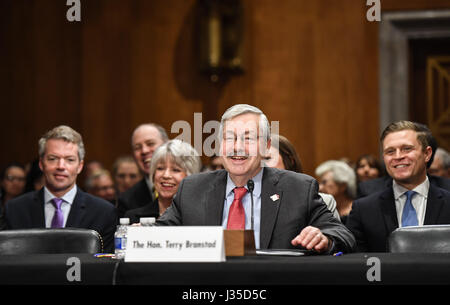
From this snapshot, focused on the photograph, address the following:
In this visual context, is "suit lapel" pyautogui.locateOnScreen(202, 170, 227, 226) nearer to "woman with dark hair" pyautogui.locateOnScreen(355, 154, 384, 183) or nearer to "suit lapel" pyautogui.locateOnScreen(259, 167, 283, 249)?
"suit lapel" pyautogui.locateOnScreen(259, 167, 283, 249)

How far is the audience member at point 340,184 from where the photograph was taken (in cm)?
546

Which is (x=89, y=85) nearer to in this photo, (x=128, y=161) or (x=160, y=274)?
(x=128, y=161)

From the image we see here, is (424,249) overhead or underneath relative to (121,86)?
underneath

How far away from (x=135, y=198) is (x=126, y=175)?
5.32 feet

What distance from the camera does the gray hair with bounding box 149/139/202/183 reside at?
13.9 ft

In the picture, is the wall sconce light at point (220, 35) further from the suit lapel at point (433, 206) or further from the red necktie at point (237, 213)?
the red necktie at point (237, 213)

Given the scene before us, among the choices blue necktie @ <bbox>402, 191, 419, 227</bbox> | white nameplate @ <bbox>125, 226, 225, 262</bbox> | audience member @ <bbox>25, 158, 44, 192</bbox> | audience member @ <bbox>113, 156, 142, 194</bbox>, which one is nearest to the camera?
white nameplate @ <bbox>125, 226, 225, 262</bbox>

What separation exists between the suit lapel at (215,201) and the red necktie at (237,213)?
0.05 m

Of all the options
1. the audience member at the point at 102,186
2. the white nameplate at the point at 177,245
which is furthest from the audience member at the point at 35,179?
the white nameplate at the point at 177,245

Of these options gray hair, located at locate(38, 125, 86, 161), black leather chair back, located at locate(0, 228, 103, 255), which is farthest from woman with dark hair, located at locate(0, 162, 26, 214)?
black leather chair back, located at locate(0, 228, 103, 255)

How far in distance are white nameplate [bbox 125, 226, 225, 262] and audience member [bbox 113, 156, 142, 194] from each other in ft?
12.9
